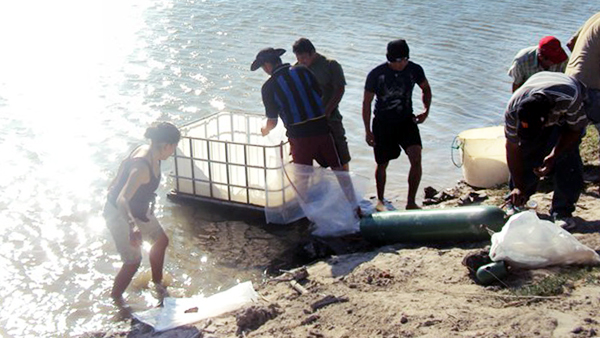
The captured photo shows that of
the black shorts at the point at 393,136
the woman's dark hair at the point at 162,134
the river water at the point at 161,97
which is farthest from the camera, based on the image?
the black shorts at the point at 393,136

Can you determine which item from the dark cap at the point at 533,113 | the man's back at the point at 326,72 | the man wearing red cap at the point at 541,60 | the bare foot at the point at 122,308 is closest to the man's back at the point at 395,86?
the man's back at the point at 326,72

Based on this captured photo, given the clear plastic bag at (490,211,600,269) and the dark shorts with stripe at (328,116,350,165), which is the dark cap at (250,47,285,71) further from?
the clear plastic bag at (490,211,600,269)

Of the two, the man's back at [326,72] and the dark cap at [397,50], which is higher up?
the dark cap at [397,50]

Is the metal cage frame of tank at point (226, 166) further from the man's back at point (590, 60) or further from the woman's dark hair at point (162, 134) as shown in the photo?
the man's back at point (590, 60)

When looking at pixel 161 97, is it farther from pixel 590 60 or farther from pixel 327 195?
pixel 590 60

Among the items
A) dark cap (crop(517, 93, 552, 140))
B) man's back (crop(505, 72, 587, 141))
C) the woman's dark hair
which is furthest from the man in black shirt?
the woman's dark hair

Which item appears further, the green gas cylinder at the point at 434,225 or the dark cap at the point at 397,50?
the dark cap at the point at 397,50

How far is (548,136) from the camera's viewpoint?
623 cm

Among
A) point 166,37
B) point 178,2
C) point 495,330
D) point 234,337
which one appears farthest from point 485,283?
point 178,2

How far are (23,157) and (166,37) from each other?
26.2 ft

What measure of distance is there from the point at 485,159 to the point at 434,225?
202 cm

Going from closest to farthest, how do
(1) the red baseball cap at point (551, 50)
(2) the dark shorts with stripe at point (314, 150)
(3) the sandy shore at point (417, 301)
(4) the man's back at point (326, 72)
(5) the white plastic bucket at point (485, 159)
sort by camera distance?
(3) the sandy shore at point (417, 301) → (1) the red baseball cap at point (551, 50) → (2) the dark shorts with stripe at point (314, 150) → (4) the man's back at point (326, 72) → (5) the white plastic bucket at point (485, 159)

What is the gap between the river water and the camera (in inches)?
273

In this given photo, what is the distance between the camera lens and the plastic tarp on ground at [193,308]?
559 cm
